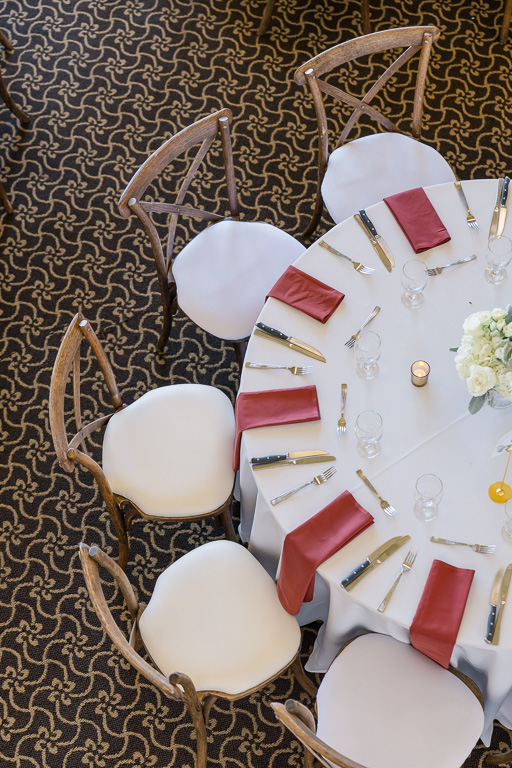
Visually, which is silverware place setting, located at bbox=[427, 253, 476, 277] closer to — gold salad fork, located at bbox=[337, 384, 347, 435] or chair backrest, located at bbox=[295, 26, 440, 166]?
gold salad fork, located at bbox=[337, 384, 347, 435]

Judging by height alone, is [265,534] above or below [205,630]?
above

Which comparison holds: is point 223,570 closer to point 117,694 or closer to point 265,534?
point 265,534

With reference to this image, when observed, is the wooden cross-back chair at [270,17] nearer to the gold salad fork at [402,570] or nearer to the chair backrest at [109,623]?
the gold salad fork at [402,570]

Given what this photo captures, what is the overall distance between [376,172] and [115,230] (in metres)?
1.26

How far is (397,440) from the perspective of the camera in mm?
2064

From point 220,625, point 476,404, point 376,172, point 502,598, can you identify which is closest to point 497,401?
point 476,404

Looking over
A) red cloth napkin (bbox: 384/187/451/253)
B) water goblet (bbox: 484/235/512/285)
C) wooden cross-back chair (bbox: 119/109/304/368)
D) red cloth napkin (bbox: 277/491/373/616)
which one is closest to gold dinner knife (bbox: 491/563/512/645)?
red cloth napkin (bbox: 277/491/373/616)

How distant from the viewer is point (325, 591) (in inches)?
87.6

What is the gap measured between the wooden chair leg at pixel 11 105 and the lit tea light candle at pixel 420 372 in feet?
8.39

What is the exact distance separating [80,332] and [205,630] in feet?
3.02

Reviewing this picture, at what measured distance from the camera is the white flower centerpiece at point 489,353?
184cm

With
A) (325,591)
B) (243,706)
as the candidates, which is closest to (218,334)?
(325,591)

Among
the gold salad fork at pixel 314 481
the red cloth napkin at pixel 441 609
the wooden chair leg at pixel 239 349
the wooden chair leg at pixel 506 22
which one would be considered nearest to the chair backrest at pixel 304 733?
the red cloth napkin at pixel 441 609

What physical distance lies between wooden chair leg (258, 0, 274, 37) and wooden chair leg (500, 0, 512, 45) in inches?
45.6
